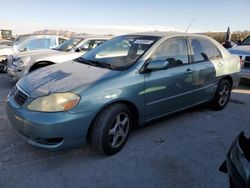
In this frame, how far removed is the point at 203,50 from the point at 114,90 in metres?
2.23

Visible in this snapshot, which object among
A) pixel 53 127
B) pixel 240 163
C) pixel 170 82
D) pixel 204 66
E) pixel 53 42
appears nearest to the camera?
pixel 240 163

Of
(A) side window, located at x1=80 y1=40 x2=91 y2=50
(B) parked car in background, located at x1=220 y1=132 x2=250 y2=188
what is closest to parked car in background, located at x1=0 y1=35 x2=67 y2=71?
(A) side window, located at x1=80 y1=40 x2=91 y2=50

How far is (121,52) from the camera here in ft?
13.5

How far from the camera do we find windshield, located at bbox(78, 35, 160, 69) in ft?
12.1

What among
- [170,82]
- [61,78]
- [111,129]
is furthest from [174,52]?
[61,78]

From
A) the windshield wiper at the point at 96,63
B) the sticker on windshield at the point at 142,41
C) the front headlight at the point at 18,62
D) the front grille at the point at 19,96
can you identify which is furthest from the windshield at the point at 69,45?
the front grille at the point at 19,96

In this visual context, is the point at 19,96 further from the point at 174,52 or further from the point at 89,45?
the point at 89,45

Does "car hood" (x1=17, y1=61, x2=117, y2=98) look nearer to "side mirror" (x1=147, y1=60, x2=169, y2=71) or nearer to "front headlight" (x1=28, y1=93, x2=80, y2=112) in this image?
"front headlight" (x1=28, y1=93, x2=80, y2=112)

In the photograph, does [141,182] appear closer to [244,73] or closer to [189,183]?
[189,183]

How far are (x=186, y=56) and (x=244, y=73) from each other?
3.73m

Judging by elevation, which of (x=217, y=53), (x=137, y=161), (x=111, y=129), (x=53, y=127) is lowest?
(x=137, y=161)

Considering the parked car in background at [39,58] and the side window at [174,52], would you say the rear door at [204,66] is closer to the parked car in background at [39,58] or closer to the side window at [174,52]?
the side window at [174,52]

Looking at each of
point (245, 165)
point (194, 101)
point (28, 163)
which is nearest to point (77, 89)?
point (28, 163)

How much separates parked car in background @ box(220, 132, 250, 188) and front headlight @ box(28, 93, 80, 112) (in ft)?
5.55
